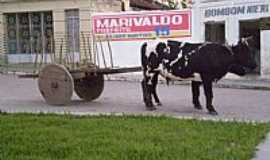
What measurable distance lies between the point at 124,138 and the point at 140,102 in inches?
252

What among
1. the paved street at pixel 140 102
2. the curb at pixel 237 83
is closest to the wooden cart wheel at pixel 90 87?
the paved street at pixel 140 102

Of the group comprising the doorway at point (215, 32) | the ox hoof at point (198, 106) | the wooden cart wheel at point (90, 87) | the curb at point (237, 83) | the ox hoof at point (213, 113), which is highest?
the doorway at point (215, 32)

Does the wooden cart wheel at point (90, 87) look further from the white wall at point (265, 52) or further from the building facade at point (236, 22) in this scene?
the white wall at point (265, 52)

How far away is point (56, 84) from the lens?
15.3 meters

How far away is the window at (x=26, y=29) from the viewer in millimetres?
32938

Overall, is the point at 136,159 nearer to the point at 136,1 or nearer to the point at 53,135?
the point at 53,135

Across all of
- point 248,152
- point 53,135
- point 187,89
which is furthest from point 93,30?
point 248,152

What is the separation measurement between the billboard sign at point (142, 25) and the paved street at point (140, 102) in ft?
14.0

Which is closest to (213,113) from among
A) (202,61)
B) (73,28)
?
(202,61)

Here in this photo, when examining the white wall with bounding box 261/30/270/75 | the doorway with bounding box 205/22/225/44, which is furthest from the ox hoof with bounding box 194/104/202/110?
the doorway with bounding box 205/22/225/44

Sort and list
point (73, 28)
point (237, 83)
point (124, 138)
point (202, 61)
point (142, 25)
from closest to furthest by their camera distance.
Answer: point (124, 138) < point (202, 61) < point (237, 83) < point (142, 25) < point (73, 28)

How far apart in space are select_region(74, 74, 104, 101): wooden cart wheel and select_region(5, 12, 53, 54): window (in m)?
16.5

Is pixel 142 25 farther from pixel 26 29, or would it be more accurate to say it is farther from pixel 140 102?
pixel 140 102

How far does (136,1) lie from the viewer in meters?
38.9
